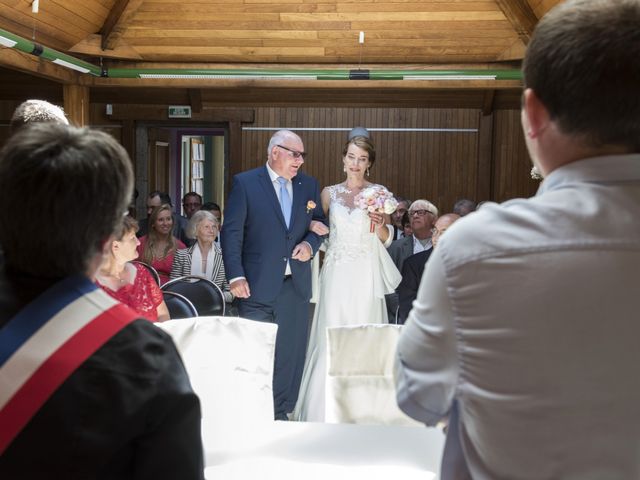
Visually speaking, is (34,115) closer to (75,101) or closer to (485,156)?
(75,101)

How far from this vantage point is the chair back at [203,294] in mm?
4934

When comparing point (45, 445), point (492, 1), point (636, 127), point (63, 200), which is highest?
point (492, 1)

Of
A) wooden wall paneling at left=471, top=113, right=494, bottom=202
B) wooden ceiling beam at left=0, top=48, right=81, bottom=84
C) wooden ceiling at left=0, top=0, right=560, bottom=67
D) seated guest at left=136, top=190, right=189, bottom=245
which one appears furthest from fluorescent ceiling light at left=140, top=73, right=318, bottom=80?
wooden wall paneling at left=471, top=113, right=494, bottom=202

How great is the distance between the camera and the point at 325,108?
11.6m

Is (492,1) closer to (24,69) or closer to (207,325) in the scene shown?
(24,69)

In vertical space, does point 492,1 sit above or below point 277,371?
above

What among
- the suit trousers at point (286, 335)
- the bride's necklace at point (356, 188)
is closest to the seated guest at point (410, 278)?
the bride's necklace at point (356, 188)

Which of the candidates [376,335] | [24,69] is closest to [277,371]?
[376,335]

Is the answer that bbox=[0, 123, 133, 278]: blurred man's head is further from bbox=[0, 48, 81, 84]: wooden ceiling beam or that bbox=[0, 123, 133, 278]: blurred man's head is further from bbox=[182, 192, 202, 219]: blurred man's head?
bbox=[182, 192, 202, 219]: blurred man's head

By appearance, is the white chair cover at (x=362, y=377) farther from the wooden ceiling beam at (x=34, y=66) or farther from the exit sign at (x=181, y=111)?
the exit sign at (x=181, y=111)

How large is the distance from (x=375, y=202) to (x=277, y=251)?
28.2 inches

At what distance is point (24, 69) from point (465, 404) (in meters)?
8.49

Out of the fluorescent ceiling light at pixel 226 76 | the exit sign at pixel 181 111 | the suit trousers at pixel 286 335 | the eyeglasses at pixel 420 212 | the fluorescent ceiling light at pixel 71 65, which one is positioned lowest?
the suit trousers at pixel 286 335

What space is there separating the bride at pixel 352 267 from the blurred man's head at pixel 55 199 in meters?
4.28
